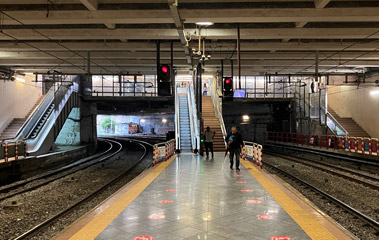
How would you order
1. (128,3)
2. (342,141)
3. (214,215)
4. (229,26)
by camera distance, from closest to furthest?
(214,215)
(128,3)
(229,26)
(342,141)

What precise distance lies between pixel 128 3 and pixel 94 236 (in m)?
7.92

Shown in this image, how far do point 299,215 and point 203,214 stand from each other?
1740 mm

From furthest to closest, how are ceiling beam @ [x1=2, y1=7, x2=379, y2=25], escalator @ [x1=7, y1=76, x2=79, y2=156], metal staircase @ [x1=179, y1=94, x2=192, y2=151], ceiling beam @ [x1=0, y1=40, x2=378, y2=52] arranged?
metal staircase @ [x1=179, y1=94, x2=192, y2=151]
escalator @ [x1=7, y1=76, x2=79, y2=156]
ceiling beam @ [x1=0, y1=40, x2=378, y2=52]
ceiling beam @ [x1=2, y1=7, x2=379, y2=25]

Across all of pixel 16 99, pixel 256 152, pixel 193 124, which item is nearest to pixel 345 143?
pixel 256 152

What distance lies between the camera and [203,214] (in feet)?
18.9

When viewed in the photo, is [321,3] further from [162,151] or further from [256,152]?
[162,151]

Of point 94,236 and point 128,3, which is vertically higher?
point 128,3

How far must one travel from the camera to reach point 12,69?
22.3 m

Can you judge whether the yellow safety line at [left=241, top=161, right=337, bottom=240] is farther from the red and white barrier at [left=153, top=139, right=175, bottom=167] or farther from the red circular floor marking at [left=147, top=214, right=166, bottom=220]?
the red and white barrier at [left=153, top=139, right=175, bottom=167]

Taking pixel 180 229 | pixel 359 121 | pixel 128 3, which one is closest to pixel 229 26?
pixel 128 3

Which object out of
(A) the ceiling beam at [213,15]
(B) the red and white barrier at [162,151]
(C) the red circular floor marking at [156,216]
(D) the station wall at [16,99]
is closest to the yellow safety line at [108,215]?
(C) the red circular floor marking at [156,216]

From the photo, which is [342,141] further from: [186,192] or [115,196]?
[115,196]

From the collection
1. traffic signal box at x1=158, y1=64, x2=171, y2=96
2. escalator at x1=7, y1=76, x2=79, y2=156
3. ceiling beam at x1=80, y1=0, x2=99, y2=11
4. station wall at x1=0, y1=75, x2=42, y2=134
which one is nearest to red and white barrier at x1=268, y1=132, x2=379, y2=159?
traffic signal box at x1=158, y1=64, x2=171, y2=96

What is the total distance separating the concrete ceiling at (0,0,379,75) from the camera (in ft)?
33.1
